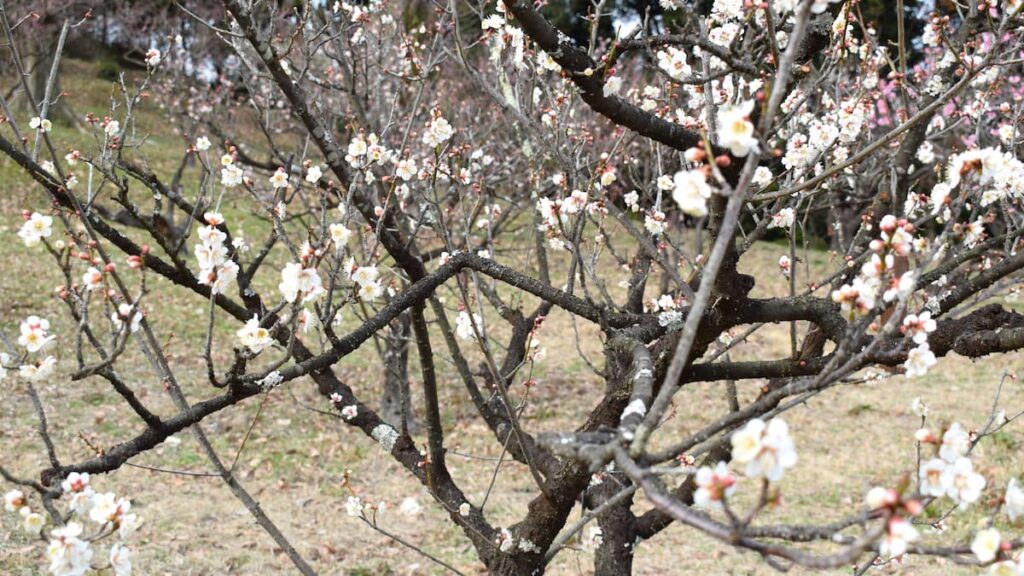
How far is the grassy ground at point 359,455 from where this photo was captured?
4891 mm

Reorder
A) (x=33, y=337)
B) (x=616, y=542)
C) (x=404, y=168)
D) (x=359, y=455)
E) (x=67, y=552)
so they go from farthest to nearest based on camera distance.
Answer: (x=359, y=455)
(x=616, y=542)
(x=404, y=168)
(x=33, y=337)
(x=67, y=552)

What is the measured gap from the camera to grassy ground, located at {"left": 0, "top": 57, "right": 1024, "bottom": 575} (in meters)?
4.89

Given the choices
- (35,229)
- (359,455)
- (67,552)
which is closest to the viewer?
(67,552)

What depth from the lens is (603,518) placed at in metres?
3.51

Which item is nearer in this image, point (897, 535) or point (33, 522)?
point (897, 535)

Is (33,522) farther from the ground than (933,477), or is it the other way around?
(33,522)

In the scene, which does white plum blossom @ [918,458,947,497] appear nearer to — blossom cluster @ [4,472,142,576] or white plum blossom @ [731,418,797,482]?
white plum blossom @ [731,418,797,482]

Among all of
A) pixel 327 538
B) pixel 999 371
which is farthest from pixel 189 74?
pixel 999 371

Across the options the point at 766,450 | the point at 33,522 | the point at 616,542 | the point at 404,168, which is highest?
the point at 404,168

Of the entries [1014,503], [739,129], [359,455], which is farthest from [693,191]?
[359,455]

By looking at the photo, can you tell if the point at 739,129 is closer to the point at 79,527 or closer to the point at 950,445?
the point at 950,445

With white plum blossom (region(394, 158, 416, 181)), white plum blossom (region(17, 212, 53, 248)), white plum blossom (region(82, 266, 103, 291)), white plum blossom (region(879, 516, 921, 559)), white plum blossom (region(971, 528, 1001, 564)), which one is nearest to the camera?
white plum blossom (region(879, 516, 921, 559))

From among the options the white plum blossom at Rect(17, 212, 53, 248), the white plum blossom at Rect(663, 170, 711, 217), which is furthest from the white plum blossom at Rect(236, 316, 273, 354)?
the white plum blossom at Rect(663, 170, 711, 217)

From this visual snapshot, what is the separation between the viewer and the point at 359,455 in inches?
259
